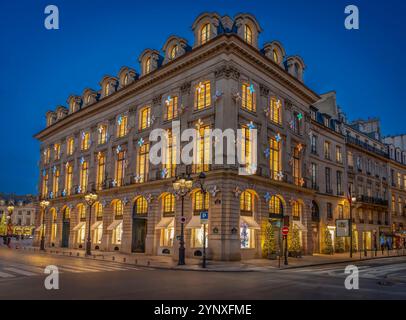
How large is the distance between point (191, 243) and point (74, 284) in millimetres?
17123

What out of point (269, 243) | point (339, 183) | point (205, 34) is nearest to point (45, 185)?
point (205, 34)

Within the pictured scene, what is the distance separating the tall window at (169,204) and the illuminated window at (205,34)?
13.2 meters

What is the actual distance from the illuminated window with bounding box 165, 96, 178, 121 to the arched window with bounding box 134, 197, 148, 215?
315 inches

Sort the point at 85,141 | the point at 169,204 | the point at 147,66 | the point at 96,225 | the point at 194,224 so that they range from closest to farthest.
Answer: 1. the point at 194,224
2. the point at 169,204
3. the point at 147,66
4. the point at 96,225
5. the point at 85,141

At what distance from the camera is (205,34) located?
3269 centimetres

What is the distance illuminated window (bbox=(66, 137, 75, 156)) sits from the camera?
4904 cm

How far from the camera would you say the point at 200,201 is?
30.6m

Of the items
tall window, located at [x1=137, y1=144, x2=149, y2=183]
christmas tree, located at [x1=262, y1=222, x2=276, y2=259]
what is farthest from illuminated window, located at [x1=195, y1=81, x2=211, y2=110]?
christmas tree, located at [x1=262, y1=222, x2=276, y2=259]

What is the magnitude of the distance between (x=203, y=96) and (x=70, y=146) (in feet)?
81.4

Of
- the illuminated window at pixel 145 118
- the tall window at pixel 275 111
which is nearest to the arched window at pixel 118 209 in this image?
the illuminated window at pixel 145 118

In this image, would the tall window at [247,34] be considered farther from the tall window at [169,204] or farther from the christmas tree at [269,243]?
the christmas tree at [269,243]

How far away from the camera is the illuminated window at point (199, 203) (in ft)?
97.7

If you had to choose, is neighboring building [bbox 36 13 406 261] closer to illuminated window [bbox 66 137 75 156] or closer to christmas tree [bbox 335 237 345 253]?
illuminated window [bbox 66 137 75 156]

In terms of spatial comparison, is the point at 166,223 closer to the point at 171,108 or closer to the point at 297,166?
the point at 171,108
